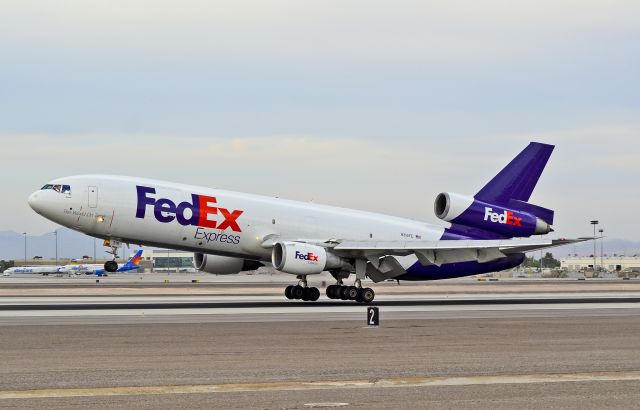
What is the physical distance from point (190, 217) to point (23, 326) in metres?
15.0

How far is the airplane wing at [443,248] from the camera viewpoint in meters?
45.6

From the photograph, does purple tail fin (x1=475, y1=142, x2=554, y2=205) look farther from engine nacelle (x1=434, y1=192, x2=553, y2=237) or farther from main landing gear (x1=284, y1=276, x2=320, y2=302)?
main landing gear (x1=284, y1=276, x2=320, y2=302)

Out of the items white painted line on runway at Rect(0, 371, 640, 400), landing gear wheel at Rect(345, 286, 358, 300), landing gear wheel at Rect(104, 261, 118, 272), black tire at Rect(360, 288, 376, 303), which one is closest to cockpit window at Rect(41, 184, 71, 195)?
landing gear wheel at Rect(104, 261, 118, 272)

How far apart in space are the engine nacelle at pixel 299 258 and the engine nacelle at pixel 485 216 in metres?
8.82

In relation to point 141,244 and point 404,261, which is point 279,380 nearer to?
point 141,244

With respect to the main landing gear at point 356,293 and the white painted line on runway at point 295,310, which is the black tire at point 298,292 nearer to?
the main landing gear at point 356,293

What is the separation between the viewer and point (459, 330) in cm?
2883

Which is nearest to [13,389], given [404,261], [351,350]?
[351,350]

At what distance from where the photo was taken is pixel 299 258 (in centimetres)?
4406

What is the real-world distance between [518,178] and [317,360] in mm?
32801

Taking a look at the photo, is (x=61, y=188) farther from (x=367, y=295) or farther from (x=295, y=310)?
(x=367, y=295)

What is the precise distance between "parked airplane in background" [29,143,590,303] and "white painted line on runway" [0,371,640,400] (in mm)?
24621

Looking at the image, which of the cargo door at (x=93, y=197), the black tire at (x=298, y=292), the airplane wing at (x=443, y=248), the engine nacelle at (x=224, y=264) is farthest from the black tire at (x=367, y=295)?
the cargo door at (x=93, y=197)

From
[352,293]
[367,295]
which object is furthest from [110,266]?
[367,295]
